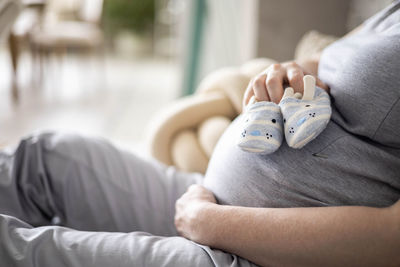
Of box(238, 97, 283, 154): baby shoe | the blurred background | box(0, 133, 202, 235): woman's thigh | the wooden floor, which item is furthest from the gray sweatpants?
the wooden floor

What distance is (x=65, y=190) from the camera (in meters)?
0.81

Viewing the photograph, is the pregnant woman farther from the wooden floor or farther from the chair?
the chair

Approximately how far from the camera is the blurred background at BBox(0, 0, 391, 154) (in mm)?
1845

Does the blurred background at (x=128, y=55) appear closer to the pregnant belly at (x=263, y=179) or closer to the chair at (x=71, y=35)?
the chair at (x=71, y=35)

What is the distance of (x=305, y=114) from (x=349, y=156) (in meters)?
0.10

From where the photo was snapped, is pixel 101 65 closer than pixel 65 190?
No

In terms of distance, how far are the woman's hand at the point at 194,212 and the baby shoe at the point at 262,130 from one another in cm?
13

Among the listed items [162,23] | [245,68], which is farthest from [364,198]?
[162,23]

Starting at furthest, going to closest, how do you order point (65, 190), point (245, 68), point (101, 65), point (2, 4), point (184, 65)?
point (101, 65) < point (184, 65) < point (245, 68) < point (2, 4) < point (65, 190)

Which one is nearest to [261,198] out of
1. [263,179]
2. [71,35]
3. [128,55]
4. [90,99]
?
[263,179]

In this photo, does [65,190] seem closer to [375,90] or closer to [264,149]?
[264,149]

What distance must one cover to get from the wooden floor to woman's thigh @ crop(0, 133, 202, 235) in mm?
1024

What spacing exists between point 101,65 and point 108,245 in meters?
4.02

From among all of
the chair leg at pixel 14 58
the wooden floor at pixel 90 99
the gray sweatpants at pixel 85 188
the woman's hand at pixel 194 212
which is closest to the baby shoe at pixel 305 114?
the woman's hand at pixel 194 212
